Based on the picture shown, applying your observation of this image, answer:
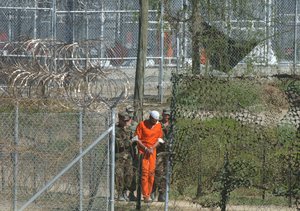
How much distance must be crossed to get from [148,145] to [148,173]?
524mm

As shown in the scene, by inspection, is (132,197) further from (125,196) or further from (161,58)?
(161,58)

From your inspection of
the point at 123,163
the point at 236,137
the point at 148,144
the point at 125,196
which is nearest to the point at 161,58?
the point at 148,144

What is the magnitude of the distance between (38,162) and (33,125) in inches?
20.0

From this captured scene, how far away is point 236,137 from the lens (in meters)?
12.8

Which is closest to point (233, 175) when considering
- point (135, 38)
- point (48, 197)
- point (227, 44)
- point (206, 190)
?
point (206, 190)

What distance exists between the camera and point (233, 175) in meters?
13.0

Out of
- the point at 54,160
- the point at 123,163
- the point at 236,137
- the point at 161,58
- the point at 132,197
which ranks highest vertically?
the point at 161,58

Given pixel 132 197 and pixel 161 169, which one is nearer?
pixel 161 169

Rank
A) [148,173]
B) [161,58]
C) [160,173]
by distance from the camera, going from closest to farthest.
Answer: [148,173]
[160,173]
[161,58]

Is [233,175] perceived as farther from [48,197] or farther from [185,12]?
[185,12]

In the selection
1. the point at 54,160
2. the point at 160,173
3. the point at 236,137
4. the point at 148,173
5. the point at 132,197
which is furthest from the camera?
the point at 132,197

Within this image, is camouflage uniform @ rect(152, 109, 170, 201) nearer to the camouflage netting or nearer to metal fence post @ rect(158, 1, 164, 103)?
the camouflage netting

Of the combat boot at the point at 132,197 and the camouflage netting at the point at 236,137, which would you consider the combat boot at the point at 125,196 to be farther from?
the camouflage netting at the point at 236,137

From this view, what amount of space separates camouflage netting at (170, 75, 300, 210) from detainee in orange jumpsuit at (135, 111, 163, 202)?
2.82 ft
